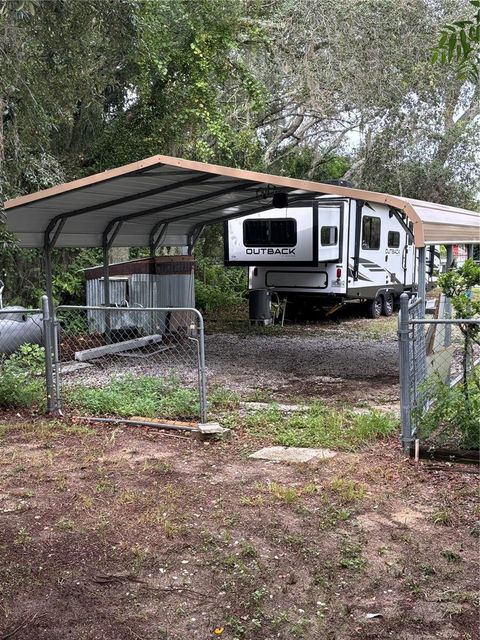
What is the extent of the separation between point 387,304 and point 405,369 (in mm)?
11697

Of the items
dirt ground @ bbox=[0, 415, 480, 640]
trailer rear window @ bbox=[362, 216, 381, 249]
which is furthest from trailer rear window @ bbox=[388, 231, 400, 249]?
dirt ground @ bbox=[0, 415, 480, 640]

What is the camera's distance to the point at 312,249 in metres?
13.9

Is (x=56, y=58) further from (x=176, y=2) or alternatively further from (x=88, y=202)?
(x=176, y=2)

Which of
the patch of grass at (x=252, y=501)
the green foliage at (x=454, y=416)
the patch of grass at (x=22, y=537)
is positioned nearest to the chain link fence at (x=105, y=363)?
the patch of grass at (x=252, y=501)

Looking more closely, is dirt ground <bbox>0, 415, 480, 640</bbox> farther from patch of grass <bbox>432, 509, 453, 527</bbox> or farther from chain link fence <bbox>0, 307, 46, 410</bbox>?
chain link fence <bbox>0, 307, 46, 410</bbox>

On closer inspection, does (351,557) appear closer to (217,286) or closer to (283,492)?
(283,492)

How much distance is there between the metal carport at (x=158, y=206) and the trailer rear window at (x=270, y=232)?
1.20 metres

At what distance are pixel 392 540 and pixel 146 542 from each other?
1.39 meters

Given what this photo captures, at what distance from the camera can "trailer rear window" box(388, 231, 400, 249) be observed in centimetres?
1623

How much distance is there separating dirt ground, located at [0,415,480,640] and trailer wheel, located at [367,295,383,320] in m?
10.6

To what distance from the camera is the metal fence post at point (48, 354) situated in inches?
264


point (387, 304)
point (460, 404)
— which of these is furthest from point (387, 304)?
point (460, 404)

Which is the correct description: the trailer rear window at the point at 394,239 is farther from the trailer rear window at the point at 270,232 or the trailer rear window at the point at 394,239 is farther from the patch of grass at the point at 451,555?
the patch of grass at the point at 451,555

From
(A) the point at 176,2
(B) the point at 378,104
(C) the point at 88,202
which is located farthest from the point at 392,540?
(B) the point at 378,104
